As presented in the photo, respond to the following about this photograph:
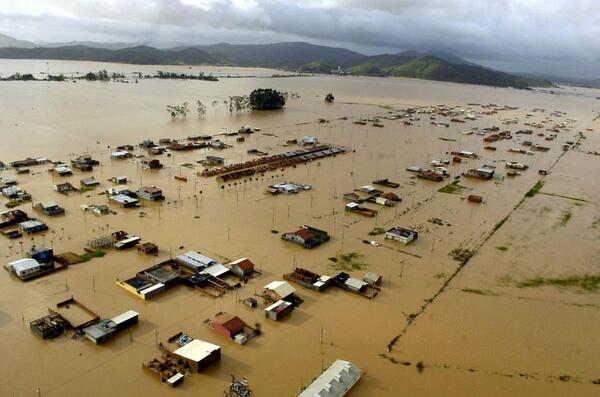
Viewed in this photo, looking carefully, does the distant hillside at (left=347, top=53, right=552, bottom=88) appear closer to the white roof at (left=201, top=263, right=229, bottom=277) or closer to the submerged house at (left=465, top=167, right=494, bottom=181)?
the submerged house at (left=465, top=167, right=494, bottom=181)

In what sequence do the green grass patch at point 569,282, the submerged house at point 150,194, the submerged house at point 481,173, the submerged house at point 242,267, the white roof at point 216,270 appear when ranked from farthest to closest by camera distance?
1. the submerged house at point 481,173
2. the submerged house at point 150,194
3. the green grass patch at point 569,282
4. the submerged house at point 242,267
5. the white roof at point 216,270

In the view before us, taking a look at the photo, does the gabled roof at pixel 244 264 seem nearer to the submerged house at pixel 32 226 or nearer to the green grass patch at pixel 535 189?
the submerged house at pixel 32 226

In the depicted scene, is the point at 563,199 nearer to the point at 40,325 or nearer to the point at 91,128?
the point at 40,325

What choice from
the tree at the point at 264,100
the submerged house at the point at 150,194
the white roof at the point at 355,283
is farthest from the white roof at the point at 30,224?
the tree at the point at 264,100

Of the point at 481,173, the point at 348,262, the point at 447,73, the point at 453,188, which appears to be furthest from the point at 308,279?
the point at 447,73

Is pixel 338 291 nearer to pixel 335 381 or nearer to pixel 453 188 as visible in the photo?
pixel 335 381

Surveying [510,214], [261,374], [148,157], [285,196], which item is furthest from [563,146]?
[261,374]
